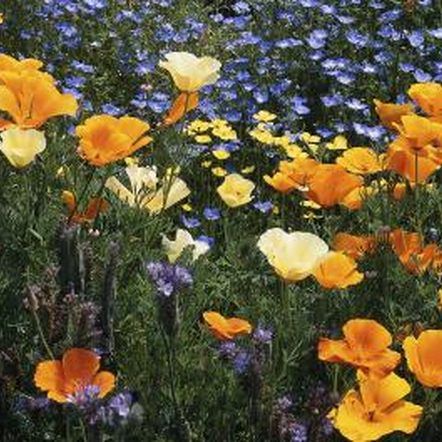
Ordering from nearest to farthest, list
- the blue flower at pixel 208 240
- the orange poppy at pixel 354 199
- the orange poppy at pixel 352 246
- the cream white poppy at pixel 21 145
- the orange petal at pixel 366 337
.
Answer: the orange petal at pixel 366 337 → the cream white poppy at pixel 21 145 → the orange poppy at pixel 352 246 → the orange poppy at pixel 354 199 → the blue flower at pixel 208 240

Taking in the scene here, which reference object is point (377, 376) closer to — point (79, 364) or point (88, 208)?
point (79, 364)

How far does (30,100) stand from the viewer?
2.62 m

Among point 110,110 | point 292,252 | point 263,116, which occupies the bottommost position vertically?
point 292,252

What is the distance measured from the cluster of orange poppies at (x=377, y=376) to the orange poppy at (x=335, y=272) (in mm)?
159

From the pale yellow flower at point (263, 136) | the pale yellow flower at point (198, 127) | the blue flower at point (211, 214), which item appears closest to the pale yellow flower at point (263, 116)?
the pale yellow flower at point (263, 136)

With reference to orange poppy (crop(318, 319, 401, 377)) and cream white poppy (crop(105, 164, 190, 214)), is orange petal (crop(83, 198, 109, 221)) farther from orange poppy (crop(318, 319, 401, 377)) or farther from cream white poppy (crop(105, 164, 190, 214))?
orange poppy (crop(318, 319, 401, 377))

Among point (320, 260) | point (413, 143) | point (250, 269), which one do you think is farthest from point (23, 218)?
point (413, 143)

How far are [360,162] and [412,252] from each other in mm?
355

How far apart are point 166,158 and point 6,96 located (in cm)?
101

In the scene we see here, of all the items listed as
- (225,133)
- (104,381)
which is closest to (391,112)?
(104,381)

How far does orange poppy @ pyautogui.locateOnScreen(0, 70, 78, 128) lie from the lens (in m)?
2.61

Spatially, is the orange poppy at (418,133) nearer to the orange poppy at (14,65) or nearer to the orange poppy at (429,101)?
the orange poppy at (429,101)

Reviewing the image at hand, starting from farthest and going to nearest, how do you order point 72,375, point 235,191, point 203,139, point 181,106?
point 203,139 → point 235,191 → point 181,106 → point 72,375

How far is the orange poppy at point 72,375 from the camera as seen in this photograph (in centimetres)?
216
